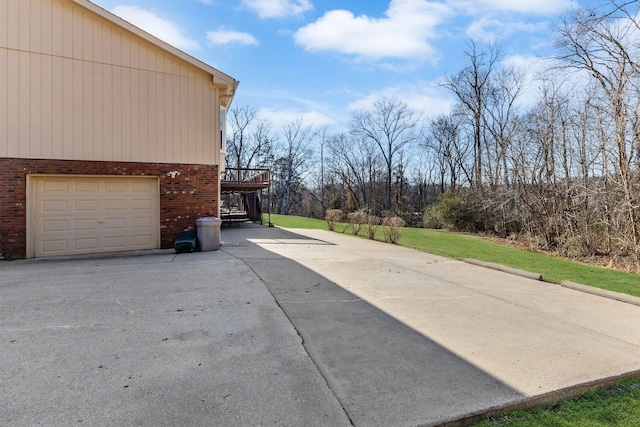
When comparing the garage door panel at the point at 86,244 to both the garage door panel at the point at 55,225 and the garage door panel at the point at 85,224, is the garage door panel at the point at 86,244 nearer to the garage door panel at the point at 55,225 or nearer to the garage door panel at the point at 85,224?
the garage door panel at the point at 85,224

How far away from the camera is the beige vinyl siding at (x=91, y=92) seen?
8266 mm

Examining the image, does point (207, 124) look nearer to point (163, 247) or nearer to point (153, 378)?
point (163, 247)

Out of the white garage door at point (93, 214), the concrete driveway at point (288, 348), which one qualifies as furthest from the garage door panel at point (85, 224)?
the concrete driveway at point (288, 348)

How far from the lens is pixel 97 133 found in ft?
29.4

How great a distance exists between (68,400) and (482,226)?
2268 centimetres

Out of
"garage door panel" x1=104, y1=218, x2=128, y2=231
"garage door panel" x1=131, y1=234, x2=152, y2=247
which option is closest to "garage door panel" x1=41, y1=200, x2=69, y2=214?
"garage door panel" x1=104, y1=218, x2=128, y2=231

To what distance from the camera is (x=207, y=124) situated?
10297 millimetres

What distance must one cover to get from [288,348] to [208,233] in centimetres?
684

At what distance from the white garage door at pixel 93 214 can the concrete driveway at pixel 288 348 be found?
2.65m

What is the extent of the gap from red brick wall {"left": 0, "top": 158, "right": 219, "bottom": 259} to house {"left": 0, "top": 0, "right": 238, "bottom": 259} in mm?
26

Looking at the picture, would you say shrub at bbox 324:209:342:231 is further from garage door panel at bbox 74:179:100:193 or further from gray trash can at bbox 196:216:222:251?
garage door panel at bbox 74:179:100:193

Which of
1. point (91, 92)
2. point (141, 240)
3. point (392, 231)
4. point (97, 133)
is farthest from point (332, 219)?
point (91, 92)

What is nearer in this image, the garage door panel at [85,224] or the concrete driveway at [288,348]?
the concrete driveway at [288,348]

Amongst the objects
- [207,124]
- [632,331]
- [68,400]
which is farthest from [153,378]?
[207,124]
